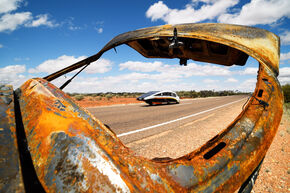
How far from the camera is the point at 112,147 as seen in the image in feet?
2.37

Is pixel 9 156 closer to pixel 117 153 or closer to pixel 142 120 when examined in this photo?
pixel 117 153

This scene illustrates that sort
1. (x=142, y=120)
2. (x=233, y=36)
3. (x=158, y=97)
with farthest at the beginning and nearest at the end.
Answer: (x=158, y=97), (x=142, y=120), (x=233, y=36)

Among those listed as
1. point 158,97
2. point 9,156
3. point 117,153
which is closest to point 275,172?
point 117,153

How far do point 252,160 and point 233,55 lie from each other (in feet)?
4.16

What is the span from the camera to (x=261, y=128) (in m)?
0.88

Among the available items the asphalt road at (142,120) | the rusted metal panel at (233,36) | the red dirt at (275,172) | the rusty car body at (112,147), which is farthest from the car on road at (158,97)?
the rusty car body at (112,147)

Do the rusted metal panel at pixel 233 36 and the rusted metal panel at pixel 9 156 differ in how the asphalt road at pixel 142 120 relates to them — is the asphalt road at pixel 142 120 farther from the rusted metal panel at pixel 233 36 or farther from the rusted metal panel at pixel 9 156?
the rusted metal panel at pixel 9 156

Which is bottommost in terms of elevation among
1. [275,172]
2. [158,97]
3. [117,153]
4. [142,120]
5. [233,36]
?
[142,120]

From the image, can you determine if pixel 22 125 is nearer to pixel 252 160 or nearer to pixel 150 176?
pixel 150 176

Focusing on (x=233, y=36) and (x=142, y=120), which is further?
(x=142, y=120)

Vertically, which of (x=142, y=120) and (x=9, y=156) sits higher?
(x=9, y=156)

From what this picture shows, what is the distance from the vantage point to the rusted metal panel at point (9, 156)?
1.65 ft

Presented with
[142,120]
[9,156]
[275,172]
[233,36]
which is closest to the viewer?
[9,156]

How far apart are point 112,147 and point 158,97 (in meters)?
14.3
